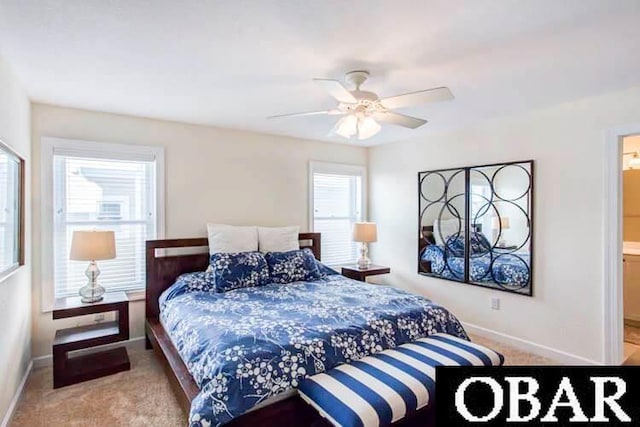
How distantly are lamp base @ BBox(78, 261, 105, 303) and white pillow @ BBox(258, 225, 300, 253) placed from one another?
4.97 ft

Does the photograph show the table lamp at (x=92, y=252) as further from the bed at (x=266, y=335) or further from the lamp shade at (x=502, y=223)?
the lamp shade at (x=502, y=223)

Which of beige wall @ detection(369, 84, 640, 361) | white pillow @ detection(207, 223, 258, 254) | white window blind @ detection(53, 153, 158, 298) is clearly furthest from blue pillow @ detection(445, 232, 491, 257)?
white window blind @ detection(53, 153, 158, 298)

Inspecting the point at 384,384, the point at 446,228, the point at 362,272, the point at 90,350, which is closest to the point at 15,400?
the point at 90,350

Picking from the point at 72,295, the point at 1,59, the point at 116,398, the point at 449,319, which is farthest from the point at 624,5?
the point at 72,295

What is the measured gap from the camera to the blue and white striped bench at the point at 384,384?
1.62m

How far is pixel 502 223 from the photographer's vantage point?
11.6ft

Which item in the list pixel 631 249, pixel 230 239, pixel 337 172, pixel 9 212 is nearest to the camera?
pixel 9 212

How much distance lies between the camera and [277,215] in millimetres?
4336

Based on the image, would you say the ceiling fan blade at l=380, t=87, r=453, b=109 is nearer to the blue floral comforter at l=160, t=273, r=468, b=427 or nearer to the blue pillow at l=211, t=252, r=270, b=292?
the blue floral comforter at l=160, t=273, r=468, b=427

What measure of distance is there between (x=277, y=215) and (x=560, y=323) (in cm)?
309

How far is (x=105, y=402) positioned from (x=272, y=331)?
1.40 meters

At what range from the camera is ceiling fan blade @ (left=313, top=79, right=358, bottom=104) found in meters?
1.92

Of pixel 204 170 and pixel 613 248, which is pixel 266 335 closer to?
pixel 204 170

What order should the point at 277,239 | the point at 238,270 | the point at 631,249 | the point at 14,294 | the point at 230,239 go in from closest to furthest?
the point at 14,294 < the point at 238,270 < the point at 230,239 < the point at 277,239 < the point at 631,249
